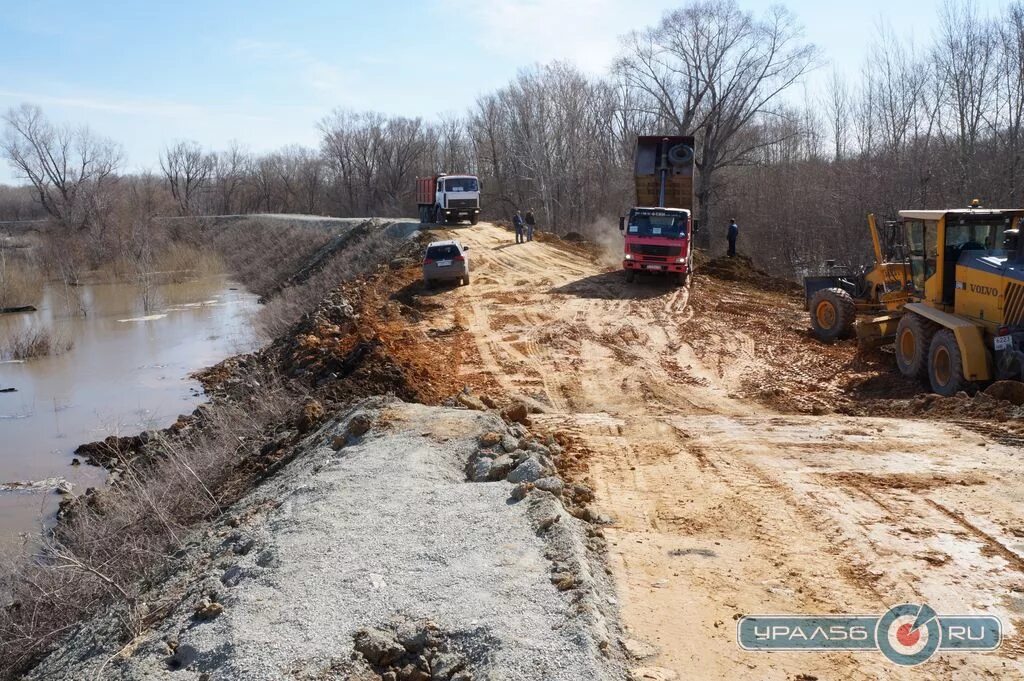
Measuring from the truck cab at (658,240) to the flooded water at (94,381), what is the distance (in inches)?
488

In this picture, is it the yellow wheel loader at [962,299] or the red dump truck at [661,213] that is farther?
the red dump truck at [661,213]

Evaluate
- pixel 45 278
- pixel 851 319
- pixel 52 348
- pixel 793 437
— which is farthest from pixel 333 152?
pixel 793 437

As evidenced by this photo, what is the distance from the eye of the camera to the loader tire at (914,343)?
13.8 metres

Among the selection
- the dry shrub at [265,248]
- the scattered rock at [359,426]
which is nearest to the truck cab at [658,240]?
the scattered rock at [359,426]

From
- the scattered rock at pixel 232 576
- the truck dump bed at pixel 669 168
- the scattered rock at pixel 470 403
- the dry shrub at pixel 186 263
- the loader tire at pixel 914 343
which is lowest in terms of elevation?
the scattered rock at pixel 232 576

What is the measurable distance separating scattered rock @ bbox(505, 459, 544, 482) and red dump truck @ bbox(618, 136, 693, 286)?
51.9 ft

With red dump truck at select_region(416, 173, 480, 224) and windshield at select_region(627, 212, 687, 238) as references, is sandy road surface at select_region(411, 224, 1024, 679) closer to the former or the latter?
windshield at select_region(627, 212, 687, 238)

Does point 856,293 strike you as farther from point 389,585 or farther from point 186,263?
point 186,263

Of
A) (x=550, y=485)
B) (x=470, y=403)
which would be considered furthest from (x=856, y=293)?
(x=550, y=485)

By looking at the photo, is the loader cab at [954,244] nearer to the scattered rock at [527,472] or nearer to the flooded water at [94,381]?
the scattered rock at [527,472]

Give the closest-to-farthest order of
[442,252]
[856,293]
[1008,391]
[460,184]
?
[1008,391] → [856,293] → [442,252] → [460,184]

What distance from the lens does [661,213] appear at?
23641mm

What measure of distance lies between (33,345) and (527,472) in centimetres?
2569


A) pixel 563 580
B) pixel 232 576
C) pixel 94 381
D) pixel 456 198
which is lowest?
pixel 94 381
